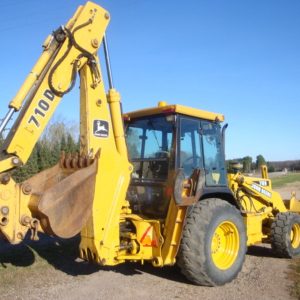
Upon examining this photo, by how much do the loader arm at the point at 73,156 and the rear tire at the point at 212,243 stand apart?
39.8 inches

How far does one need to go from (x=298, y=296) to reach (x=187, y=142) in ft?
8.62

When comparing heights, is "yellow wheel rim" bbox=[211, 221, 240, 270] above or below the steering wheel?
below

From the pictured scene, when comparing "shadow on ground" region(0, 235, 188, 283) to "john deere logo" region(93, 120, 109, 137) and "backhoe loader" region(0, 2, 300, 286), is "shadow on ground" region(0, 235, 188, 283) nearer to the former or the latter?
"backhoe loader" region(0, 2, 300, 286)

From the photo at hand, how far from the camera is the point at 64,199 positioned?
4980mm

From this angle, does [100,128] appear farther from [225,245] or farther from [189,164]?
[225,245]

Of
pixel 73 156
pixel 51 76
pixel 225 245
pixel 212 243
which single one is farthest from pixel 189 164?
pixel 51 76

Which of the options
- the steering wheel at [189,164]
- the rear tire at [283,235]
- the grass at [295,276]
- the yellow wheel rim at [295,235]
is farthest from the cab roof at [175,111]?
the yellow wheel rim at [295,235]

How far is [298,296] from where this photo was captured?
5750 mm

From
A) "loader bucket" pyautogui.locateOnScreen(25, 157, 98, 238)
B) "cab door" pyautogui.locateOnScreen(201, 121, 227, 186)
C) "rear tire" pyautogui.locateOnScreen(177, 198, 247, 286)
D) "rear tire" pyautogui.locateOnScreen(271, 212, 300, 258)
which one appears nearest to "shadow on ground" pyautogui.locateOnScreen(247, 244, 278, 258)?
"rear tire" pyautogui.locateOnScreen(271, 212, 300, 258)

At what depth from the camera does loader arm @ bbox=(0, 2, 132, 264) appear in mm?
4844

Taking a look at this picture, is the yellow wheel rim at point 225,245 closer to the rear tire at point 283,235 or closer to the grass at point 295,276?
the grass at point 295,276

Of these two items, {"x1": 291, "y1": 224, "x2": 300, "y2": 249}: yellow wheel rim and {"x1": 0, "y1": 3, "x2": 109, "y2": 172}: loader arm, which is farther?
{"x1": 291, "y1": 224, "x2": 300, "y2": 249}: yellow wheel rim

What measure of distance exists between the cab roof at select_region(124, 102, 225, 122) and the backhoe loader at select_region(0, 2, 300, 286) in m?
0.02

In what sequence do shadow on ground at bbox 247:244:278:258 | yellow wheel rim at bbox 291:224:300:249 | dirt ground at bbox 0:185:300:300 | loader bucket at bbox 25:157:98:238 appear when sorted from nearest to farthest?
loader bucket at bbox 25:157:98:238 < dirt ground at bbox 0:185:300:300 < shadow on ground at bbox 247:244:278:258 < yellow wheel rim at bbox 291:224:300:249
